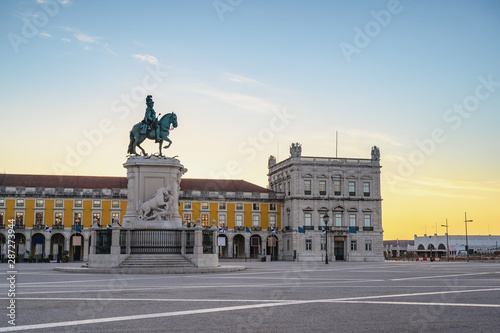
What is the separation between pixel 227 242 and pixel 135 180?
4565cm

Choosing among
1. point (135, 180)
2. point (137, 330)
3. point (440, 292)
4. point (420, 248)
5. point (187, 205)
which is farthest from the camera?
point (420, 248)

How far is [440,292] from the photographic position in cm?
1502

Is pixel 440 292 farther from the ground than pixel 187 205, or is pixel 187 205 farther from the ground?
pixel 187 205

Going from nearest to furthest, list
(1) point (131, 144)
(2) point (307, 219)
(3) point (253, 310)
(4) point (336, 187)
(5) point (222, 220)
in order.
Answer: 1. (3) point (253, 310)
2. (1) point (131, 144)
3. (2) point (307, 219)
4. (5) point (222, 220)
5. (4) point (336, 187)

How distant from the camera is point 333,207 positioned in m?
76.9

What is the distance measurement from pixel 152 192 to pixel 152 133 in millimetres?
3481

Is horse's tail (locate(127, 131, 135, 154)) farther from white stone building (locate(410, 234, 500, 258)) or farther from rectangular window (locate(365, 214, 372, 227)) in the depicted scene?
white stone building (locate(410, 234, 500, 258))

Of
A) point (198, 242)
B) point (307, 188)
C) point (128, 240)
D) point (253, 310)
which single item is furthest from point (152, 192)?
point (307, 188)

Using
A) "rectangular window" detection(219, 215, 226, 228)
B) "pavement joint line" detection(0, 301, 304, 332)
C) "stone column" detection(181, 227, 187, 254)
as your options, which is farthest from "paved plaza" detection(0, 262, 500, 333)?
"rectangular window" detection(219, 215, 226, 228)

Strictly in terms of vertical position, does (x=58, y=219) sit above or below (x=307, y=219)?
below

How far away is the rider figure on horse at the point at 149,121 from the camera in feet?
108

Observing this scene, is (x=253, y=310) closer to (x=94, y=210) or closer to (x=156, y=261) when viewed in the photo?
(x=156, y=261)

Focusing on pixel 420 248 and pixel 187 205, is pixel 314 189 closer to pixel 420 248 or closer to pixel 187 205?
pixel 187 205

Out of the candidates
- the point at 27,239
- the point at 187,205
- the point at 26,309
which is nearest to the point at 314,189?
the point at 187,205
